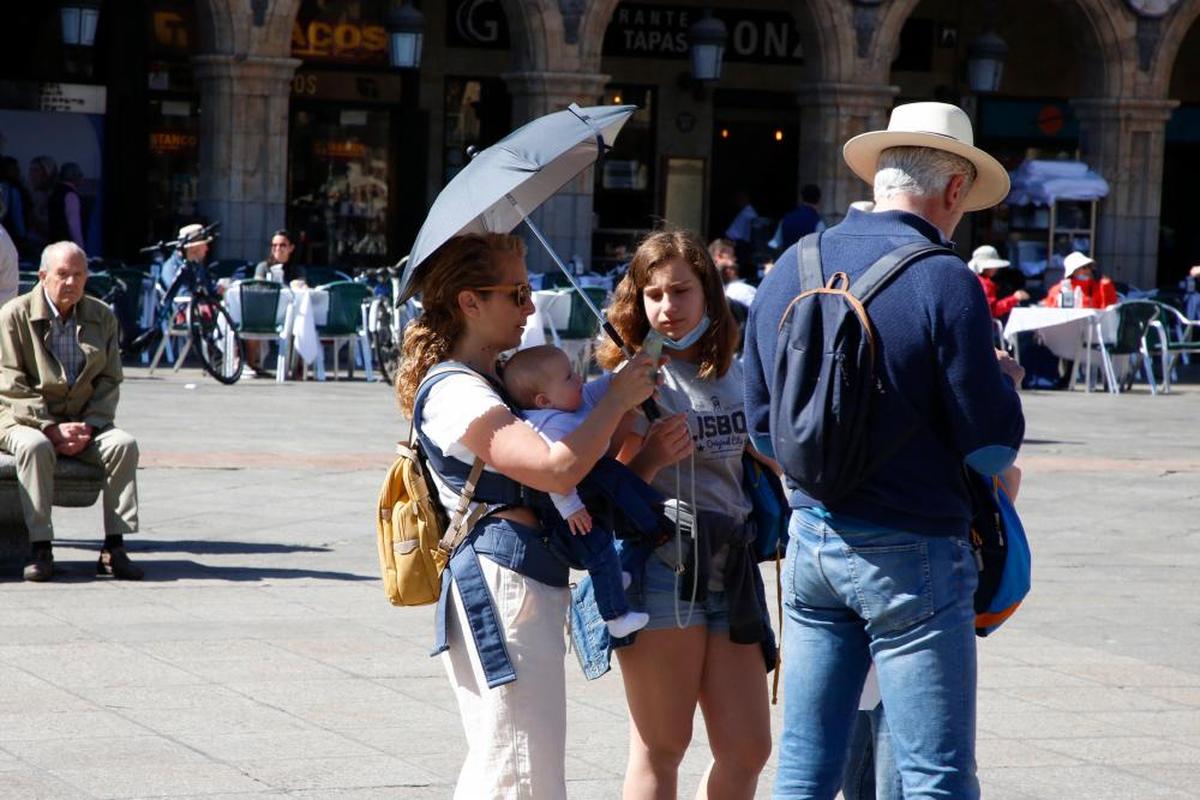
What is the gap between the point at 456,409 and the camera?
386 cm

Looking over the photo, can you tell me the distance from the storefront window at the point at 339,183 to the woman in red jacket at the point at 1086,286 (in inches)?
386

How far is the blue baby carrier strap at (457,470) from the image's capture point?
3930mm

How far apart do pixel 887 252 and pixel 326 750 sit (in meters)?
2.62

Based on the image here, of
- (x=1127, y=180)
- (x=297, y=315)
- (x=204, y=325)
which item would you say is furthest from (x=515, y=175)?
(x=1127, y=180)

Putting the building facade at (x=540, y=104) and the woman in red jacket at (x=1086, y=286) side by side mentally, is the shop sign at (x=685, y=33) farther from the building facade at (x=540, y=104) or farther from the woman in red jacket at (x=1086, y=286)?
the woman in red jacket at (x=1086, y=286)

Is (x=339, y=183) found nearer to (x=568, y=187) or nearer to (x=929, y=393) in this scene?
(x=568, y=187)

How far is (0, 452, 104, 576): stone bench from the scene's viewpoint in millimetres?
8594

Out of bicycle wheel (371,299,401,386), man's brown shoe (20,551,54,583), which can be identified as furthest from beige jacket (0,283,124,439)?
bicycle wheel (371,299,401,386)

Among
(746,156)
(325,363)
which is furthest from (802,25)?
(325,363)

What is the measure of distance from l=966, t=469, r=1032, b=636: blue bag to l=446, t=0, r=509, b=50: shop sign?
22.9 meters

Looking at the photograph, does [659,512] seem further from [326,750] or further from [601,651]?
[326,750]

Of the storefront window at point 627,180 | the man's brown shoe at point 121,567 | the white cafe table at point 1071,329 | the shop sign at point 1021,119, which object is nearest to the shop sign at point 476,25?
the storefront window at point 627,180

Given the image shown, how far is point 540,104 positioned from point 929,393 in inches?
775

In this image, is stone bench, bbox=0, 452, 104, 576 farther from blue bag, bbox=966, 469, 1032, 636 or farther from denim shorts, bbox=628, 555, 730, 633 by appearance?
blue bag, bbox=966, 469, 1032, 636
